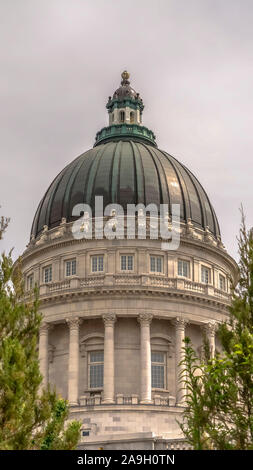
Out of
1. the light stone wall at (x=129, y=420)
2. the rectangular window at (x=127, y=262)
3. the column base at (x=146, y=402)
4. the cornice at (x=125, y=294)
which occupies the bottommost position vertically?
the light stone wall at (x=129, y=420)

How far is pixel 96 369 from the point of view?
55094mm

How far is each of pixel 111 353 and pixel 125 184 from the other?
44.0 ft

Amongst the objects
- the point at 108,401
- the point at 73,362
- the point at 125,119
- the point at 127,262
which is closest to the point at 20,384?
the point at 108,401

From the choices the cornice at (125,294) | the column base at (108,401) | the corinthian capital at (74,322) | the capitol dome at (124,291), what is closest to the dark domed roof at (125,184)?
the capitol dome at (124,291)

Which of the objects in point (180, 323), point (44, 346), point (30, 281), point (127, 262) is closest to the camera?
point (180, 323)

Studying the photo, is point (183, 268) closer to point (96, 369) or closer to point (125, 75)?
point (96, 369)

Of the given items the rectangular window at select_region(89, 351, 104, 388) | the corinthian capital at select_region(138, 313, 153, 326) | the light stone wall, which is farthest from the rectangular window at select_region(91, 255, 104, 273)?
the light stone wall

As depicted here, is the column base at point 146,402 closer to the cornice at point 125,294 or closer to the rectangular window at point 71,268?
the cornice at point 125,294

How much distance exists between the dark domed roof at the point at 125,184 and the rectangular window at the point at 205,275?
3.58 meters

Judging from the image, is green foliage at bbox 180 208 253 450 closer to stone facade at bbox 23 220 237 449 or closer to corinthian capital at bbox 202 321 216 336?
stone facade at bbox 23 220 237 449

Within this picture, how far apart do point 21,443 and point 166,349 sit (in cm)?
3776

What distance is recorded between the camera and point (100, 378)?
5459cm

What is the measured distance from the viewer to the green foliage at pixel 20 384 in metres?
18.8

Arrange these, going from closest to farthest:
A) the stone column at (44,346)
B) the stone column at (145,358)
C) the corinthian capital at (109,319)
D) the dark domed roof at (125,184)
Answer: the stone column at (145,358) < the corinthian capital at (109,319) < the stone column at (44,346) < the dark domed roof at (125,184)
